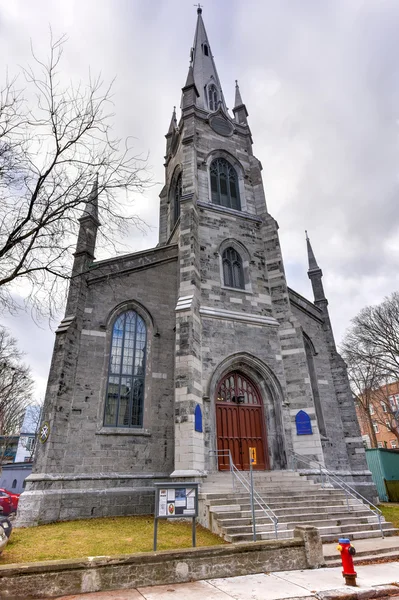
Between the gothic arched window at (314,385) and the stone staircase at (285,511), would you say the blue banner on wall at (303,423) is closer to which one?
the stone staircase at (285,511)

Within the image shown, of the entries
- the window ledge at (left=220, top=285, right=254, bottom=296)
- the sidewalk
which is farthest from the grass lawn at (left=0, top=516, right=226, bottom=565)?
the window ledge at (left=220, top=285, right=254, bottom=296)

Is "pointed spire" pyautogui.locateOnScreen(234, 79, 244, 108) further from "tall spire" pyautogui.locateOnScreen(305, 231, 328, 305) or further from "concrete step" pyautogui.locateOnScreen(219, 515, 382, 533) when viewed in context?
"concrete step" pyautogui.locateOnScreen(219, 515, 382, 533)

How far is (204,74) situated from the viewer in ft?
89.6

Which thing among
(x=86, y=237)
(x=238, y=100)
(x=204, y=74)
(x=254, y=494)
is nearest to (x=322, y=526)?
(x=254, y=494)

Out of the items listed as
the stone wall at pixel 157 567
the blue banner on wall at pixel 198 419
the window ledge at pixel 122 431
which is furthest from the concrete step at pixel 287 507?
the window ledge at pixel 122 431

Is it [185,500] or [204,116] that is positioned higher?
[204,116]

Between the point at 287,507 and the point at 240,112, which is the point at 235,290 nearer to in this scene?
the point at 287,507

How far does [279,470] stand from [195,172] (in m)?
14.6

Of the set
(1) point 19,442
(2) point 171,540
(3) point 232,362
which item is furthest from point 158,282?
(1) point 19,442

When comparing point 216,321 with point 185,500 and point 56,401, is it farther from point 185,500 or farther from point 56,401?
point 185,500

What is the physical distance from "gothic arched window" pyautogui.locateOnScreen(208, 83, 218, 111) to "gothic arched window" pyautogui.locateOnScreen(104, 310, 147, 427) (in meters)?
18.5

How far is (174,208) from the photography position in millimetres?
21016

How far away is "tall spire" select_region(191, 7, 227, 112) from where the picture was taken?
2541 cm

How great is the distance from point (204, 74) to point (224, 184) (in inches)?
537
